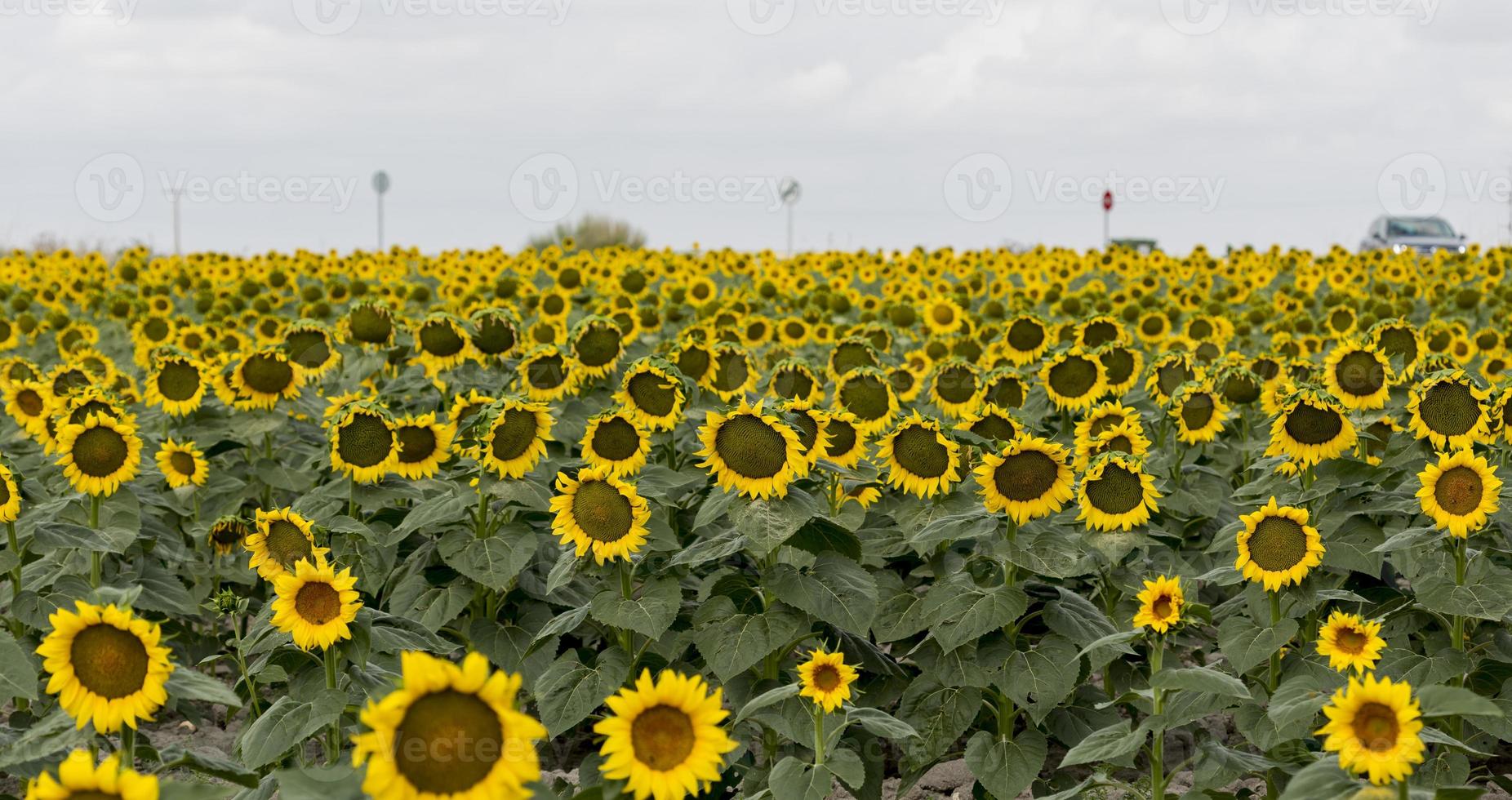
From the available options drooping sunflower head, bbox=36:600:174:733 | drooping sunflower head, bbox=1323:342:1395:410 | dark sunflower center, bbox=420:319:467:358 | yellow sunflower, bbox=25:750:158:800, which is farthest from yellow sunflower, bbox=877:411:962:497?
yellow sunflower, bbox=25:750:158:800

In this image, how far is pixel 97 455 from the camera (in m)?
5.59

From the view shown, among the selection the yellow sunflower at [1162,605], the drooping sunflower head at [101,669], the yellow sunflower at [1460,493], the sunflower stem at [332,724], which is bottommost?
the sunflower stem at [332,724]

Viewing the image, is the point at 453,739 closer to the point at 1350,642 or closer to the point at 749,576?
the point at 749,576

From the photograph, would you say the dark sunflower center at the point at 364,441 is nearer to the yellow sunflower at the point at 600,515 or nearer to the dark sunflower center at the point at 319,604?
the yellow sunflower at the point at 600,515

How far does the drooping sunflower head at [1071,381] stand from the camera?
6.81m

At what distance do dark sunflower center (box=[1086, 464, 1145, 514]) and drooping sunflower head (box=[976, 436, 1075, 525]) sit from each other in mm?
121

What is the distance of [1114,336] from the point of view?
27.1ft

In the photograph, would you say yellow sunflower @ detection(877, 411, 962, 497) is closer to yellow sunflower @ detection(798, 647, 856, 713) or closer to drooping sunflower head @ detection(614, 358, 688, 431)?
drooping sunflower head @ detection(614, 358, 688, 431)

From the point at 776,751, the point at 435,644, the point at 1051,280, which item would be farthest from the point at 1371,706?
the point at 1051,280

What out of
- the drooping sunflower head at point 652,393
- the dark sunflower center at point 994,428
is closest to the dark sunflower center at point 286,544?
the drooping sunflower head at point 652,393

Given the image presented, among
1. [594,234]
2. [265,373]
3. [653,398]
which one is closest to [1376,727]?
[653,398]

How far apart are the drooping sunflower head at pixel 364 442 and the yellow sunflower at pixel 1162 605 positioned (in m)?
2.85

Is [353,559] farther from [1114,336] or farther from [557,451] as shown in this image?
[1114,336]

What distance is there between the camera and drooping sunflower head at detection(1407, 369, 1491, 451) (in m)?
5.32
